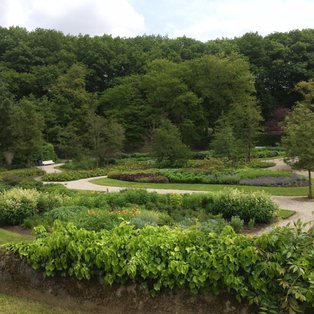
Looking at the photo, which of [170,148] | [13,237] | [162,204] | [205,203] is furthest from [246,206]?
[170,148]

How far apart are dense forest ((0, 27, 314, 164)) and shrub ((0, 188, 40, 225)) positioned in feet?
68.2

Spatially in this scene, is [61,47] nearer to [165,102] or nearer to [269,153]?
[165,102]

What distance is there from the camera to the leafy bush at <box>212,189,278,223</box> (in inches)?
571

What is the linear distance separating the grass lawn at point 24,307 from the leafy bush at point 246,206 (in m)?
9.86

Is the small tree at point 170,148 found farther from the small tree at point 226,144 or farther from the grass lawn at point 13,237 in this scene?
the grass lawn at point 13,237

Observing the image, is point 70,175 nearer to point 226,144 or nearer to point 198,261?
point 226,144

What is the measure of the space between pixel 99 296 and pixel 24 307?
1029mm

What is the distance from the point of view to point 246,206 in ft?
48.5

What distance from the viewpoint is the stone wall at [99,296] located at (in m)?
5.10

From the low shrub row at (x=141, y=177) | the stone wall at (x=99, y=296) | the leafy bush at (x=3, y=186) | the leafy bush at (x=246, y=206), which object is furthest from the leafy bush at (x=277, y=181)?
the stone wall at (x=99, y=296)

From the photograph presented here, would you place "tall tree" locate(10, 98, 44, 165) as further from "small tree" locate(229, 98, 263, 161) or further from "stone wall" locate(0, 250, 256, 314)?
"stone wall" locate(0, 250, 256, 314)

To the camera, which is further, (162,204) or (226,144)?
(226,144)

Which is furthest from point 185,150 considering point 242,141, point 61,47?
point 61,47

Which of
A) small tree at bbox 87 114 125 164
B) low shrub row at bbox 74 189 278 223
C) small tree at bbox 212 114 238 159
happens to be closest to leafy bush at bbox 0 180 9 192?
low shrub row at bbox 74 189 278 223
